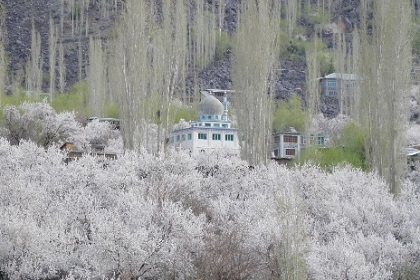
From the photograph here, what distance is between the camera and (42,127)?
156 feet

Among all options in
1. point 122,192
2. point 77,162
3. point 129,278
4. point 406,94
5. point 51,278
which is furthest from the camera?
point 406,94

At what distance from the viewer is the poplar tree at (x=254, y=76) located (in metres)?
34.3

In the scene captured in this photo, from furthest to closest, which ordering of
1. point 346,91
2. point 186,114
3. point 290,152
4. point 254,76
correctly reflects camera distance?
point 346,91
point 186,114
point 290,152
point 254,76

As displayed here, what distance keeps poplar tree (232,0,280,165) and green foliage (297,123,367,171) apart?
6821 mm

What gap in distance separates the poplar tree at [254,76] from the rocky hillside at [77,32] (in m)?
41.3

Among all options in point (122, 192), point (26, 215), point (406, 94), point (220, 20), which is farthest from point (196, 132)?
point (220, 20)

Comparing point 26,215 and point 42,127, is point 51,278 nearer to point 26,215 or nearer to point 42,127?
point 26,215

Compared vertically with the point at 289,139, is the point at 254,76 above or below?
above

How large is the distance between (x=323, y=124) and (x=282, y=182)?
154 feet

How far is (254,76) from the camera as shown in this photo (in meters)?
34.3

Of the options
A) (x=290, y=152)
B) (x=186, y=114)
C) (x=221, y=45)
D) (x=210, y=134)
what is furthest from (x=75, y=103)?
(x=221, y=45)

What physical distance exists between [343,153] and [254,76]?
12383 millimetres

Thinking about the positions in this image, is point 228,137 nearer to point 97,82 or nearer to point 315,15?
point 97,82

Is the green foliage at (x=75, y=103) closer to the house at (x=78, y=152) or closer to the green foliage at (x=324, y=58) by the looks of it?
the house at (x=78, y=152)
